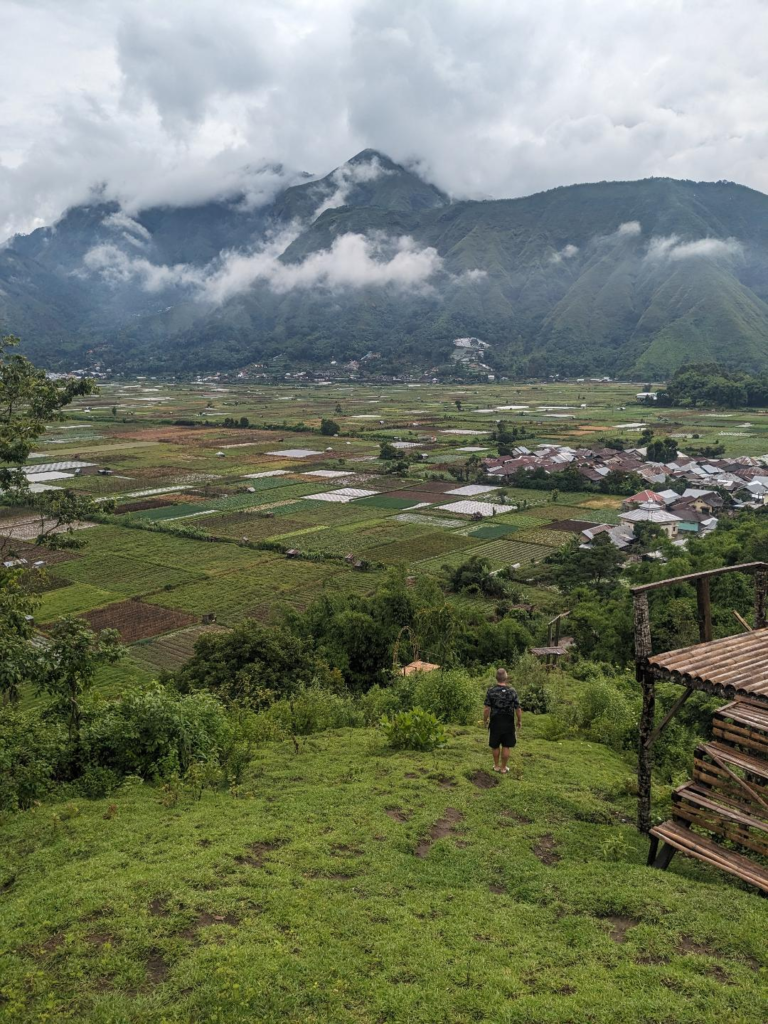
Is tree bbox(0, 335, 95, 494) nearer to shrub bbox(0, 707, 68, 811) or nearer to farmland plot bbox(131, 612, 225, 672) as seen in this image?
shrub bbox(0, 707, 68, 811)

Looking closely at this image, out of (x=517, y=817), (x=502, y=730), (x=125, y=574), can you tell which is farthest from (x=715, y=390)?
Answer: (x=517, y=817)

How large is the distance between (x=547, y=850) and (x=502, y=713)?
255 centimetres

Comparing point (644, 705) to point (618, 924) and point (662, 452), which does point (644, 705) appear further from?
point (662, 452)

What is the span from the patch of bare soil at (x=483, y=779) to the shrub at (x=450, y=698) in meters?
4.80

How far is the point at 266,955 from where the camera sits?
7379 mm

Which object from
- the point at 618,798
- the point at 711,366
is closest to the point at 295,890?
the point at 618,798

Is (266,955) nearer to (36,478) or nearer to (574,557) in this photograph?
(574,557)

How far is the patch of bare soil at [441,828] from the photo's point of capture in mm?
10180

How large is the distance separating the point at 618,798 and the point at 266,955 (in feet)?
23.7

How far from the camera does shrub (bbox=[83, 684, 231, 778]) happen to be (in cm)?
1333

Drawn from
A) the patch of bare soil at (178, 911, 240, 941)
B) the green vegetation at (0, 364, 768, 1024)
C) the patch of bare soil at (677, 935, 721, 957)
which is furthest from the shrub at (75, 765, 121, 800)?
the patch of bare soil at (677, 935, 721, 957)

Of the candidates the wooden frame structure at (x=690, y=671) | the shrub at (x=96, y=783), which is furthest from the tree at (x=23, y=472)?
the wooden frame structure at (x=690, y=671)

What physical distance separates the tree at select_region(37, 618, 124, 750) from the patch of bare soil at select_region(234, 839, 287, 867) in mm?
4514

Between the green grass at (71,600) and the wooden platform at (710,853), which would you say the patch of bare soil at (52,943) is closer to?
the wooden platform at (710,853)
